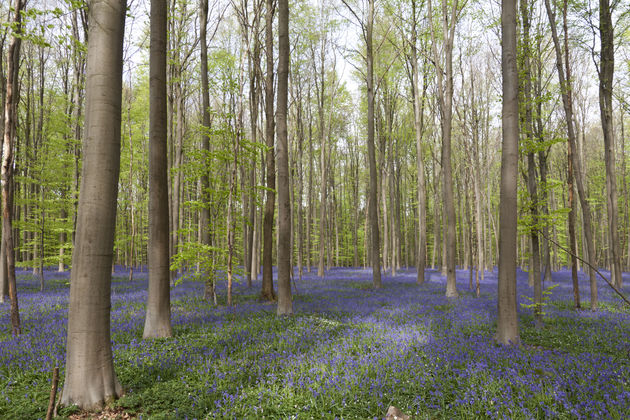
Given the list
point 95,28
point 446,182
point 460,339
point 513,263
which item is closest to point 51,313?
point 95,28

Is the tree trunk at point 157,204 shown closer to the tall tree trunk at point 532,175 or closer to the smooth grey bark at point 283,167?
the smooth grey bark at point 283,167

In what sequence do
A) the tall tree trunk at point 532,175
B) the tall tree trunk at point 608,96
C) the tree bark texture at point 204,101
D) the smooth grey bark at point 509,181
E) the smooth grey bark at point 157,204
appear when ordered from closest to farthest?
the smooth grey bark at point 509,181 → the smooth grey bark at point 157,204 → the tall tree trunk at point 532,175 → the tall tree trunk at point 608,96 → the tree bark texture at point 204,101

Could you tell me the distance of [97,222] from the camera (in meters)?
4.09

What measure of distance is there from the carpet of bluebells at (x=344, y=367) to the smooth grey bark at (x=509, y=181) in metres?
0.69

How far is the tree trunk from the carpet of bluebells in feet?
1.66

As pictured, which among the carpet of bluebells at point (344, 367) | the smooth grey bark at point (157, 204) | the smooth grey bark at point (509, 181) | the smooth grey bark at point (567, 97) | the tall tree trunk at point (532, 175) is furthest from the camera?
the smooth grey bark at point (567, 97)

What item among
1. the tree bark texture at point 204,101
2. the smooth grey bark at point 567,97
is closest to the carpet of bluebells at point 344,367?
the smooth grey bark at point 567,97

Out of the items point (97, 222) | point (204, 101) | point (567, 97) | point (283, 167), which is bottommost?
point (97, 222)

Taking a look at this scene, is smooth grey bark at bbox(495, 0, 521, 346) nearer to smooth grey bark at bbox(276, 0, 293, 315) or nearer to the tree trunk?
smooth grey bark at bbox(276, 0, 293, 315)

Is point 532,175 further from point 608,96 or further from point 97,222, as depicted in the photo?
point 97,222

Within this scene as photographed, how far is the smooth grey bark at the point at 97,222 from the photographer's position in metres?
3.98

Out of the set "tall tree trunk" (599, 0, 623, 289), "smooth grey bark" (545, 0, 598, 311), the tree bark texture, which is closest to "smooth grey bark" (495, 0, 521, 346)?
"smooth grey bark" (545, 0, 598, 311)

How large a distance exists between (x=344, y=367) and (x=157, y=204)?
5.27 meters

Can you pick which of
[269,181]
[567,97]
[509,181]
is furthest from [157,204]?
[567,97]
